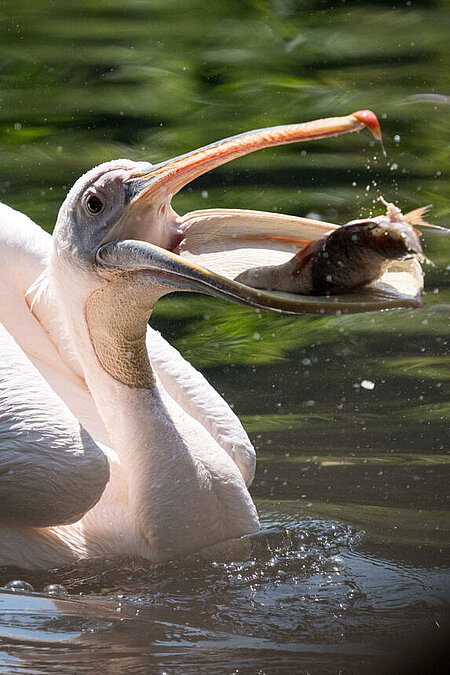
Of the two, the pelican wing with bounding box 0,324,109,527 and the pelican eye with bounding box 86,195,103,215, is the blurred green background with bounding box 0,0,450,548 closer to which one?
the pelican wing with bounding box 0,324,109,527

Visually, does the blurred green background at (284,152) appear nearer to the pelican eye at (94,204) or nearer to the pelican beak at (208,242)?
the pelican beak at (208,242)

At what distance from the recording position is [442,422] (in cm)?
381

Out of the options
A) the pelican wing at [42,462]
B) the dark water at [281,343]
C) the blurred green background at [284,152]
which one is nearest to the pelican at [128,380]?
the pelican wing at [42,462]

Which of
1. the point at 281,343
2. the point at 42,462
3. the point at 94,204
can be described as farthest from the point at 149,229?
the point at 281,343

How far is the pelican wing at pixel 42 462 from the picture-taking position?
2732 millimetres

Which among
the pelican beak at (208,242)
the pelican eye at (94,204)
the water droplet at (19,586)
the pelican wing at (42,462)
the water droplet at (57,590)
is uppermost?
the pelican eye at (94,204)

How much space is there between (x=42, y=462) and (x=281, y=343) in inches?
77.5

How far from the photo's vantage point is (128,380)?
2998mm

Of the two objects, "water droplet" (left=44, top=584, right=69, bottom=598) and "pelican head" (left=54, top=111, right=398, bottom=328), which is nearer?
"pelican head" (left=54, top=111, right=398, bottom=328)

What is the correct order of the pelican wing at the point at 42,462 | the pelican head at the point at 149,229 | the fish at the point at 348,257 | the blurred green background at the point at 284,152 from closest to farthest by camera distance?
1. the fish at the point at 348,257
2. the pelican head at the point at 149,229
3. the pelican wing at the point at 42,462
4. the blurred green background at the point at 284,152

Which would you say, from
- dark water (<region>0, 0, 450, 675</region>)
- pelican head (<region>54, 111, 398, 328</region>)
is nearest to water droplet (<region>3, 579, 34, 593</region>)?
dark water (<region>0, 0, 450, 675</region>)

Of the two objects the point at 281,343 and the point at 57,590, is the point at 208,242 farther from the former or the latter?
the point at 281,343

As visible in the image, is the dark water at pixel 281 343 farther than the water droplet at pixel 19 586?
No

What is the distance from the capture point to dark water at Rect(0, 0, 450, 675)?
2523 millimetres
